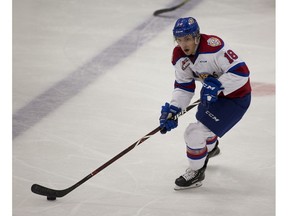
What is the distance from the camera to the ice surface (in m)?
3.47

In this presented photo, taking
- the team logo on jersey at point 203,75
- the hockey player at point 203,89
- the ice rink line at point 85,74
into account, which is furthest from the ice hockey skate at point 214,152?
the ice rink line at point 85,74

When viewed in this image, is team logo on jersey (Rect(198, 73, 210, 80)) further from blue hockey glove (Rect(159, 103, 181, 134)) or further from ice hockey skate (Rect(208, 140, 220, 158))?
ice hockey skate (Rect(208, 140, 220, 158))

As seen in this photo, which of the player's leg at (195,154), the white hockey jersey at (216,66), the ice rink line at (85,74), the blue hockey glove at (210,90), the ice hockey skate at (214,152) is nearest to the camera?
the blue hockey glove at (210,90)

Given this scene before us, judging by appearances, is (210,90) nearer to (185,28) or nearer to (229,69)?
(229,69)

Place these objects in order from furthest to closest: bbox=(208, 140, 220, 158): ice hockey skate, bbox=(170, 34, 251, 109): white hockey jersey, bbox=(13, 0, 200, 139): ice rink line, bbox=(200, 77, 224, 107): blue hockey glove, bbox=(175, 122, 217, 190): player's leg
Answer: bbox=(13, 0, 200, 139): ice rink line, bbox=(208, 140, 220, 158): ice hockey skate, bbox=(175, 122, 217, 190): player's leg, bbox=(170, 34, 251, 109): white hockey jersey, bbox=(200, 77, 224, 107): blue hockey glove

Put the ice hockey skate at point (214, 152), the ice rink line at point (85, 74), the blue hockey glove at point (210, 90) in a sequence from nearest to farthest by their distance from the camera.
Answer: the blue hockey glove at point (210, 90) < the ice hockey skate at point (214, 152) < the ice rink line at point (85, 74)

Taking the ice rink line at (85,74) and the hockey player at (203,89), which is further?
the ice rink line at (85,74)

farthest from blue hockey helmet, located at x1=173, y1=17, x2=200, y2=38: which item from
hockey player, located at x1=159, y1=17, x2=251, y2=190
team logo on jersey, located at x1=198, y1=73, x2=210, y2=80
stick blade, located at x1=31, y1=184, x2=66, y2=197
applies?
stick blade, located at x1=31, y1=184, x2=66, y2=197

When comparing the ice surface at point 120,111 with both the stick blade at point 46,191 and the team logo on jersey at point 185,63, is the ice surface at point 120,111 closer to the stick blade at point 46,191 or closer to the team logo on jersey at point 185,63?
the stick blade at point 46,191

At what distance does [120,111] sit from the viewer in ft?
15.0

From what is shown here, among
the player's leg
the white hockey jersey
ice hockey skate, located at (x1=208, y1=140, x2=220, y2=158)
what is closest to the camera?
the white hockey jersey

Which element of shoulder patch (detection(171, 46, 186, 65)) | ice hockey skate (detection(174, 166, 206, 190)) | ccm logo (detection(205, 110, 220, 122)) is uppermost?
shoulder patch (detection(171, 46, 186, 65))

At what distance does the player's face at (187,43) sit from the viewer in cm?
333

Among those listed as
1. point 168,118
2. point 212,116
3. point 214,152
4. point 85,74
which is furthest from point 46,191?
point 85,74
